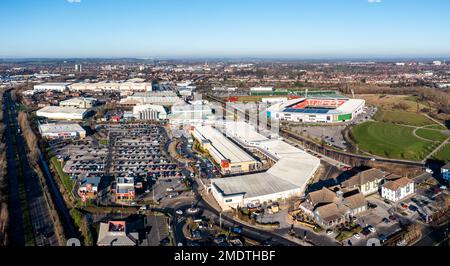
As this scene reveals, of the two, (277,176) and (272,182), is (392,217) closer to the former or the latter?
(272,182)

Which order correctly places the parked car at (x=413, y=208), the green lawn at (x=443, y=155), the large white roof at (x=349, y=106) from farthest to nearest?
the large white roof at (x=349, y=106)
the green lawn at (x=443, y=155)
the parked car at (x=413, y=208)

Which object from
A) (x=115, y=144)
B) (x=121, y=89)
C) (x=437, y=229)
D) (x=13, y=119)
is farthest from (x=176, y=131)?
(x=121, y=89)

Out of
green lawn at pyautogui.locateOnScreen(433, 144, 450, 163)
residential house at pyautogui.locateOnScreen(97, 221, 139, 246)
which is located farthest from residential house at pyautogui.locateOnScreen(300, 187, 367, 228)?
green lawn at pyautogui.locateOnScreen(433, 144, 450, 163)

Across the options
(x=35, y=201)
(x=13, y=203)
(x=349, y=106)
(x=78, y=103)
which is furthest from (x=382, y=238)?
(x=78, y=103)

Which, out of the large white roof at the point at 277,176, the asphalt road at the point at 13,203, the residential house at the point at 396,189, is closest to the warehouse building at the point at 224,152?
the large white roof at the point at 277,176

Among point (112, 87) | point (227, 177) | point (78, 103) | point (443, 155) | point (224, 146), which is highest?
point (112, 87)

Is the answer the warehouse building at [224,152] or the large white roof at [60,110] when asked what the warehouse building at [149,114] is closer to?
the large white roof at [60,110]
